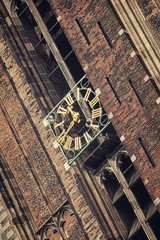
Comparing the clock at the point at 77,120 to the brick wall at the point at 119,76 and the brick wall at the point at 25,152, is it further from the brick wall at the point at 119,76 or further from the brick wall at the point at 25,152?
the brick wall at the point at 25,152

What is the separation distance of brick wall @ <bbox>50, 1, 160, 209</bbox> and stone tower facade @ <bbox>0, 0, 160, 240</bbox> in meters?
0.03

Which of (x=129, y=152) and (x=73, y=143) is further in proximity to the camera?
(x=73, y=143)

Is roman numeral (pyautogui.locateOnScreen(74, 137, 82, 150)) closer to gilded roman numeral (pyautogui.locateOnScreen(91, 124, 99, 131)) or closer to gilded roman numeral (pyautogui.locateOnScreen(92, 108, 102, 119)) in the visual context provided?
→ gilded roman numeral (pyautogui.locateOnScreen(91, 124, 99, 131))

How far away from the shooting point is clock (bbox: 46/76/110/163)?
2567 centimetres

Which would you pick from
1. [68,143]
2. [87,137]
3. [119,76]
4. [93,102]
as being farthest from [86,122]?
[119,76]

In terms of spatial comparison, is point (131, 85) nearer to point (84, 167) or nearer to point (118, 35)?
point (118, 35)

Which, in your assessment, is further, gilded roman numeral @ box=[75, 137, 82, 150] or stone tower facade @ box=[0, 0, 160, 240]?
gilded roman numeral @ box=[75, 137, 82, 150]

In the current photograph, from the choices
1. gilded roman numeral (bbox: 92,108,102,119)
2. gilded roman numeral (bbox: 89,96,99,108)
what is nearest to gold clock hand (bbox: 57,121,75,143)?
gilded roman numeral (bbox: 92,108,102,119)

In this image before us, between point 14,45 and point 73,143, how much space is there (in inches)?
172

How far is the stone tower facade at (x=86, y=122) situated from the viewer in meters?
24.3

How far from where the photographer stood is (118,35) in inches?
984

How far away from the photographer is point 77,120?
26297mm

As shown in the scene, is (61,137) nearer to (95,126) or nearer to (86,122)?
(86,122)

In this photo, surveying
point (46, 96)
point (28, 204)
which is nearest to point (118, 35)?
point (46, 96)
